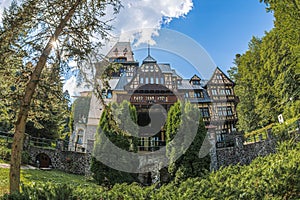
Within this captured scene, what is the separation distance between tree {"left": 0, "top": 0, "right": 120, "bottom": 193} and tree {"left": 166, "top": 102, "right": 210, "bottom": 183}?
707cm

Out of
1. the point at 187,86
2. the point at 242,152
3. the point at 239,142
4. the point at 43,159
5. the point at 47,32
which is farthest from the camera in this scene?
the point at 187,86

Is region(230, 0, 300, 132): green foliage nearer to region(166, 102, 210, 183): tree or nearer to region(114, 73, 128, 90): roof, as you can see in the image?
region(166, 102, 210, 183): tree

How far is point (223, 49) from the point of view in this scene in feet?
35.5

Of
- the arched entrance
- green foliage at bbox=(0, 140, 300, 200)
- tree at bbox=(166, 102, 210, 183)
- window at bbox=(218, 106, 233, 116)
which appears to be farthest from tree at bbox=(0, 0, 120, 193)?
window at bbox=(218, 106, 233, 116)

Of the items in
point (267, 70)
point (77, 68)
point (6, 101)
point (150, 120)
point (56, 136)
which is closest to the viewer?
point (6, 101)

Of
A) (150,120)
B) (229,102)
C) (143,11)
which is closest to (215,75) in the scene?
(229,102)

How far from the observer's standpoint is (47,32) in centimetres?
522

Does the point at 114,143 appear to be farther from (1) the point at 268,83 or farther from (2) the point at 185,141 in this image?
(1) the point at 268,83

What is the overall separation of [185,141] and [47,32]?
7.88 meters

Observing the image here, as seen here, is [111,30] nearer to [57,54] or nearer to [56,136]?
[57,54]

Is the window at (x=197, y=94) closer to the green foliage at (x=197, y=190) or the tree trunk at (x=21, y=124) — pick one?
the tree trunk at (x=21, y=124)

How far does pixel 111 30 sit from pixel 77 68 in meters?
1.15

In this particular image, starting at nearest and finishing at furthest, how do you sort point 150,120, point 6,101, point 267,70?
1. point 6,101
2. point 150,120
3. point 267,70

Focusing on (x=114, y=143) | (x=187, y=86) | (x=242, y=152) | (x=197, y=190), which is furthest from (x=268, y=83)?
(x=197, y=190)
